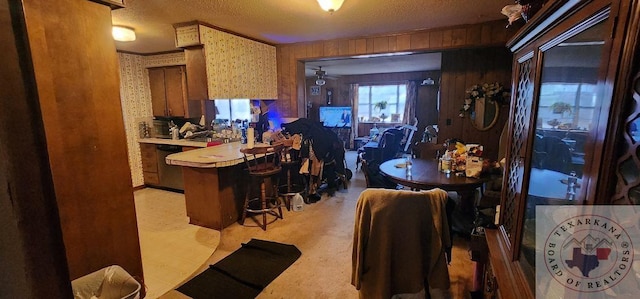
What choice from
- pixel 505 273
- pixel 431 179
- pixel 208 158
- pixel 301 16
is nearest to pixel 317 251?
pixel 431 179

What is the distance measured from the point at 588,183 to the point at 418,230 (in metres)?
1.13

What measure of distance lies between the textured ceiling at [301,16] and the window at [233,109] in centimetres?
135

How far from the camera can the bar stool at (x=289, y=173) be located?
12.1 ft

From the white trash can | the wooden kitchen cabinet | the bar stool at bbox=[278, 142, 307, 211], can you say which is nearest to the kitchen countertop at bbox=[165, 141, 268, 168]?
the bar stool at bbox=[278, 142, 307, 211]

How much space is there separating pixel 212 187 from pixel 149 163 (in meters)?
2.36

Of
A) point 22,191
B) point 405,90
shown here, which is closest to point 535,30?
point 22,191

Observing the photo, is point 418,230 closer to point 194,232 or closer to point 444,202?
point 444,202

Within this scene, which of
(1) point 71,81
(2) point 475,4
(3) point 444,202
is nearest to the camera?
(1) point 71,81

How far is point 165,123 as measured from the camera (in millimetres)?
4789

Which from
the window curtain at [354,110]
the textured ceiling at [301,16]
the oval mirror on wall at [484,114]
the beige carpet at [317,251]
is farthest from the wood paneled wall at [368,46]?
the window curtain at [354,110]

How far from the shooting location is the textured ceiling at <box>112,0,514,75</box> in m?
2.57

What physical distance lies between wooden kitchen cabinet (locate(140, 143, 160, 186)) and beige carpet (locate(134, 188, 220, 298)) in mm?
717

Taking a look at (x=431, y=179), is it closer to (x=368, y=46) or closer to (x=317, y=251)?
(x=317, y=251)

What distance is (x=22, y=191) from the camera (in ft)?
1.30
